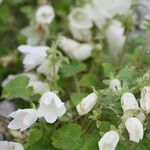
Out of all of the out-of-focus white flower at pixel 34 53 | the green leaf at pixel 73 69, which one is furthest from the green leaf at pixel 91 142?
the green leaf at pixel 73 69

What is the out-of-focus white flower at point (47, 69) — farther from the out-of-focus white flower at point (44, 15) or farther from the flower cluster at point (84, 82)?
the out-of-focus white flower at point (44, 15)

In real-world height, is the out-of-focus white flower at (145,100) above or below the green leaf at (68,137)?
above

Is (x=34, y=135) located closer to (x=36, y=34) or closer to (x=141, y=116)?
(x=141, y=116)

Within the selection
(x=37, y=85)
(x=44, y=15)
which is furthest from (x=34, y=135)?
(x=44, y=15)

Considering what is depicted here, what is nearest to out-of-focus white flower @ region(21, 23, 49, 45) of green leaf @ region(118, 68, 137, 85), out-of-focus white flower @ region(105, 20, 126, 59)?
out-of-focus white flower @ region(105, 20, 126, 59)

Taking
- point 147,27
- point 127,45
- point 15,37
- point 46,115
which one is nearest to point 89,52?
point 127,45

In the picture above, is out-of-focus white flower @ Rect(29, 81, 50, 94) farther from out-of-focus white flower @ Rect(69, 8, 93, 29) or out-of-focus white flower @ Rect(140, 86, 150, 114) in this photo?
out-of-focus white flower @ Rect(69, 8, 93, 29)
